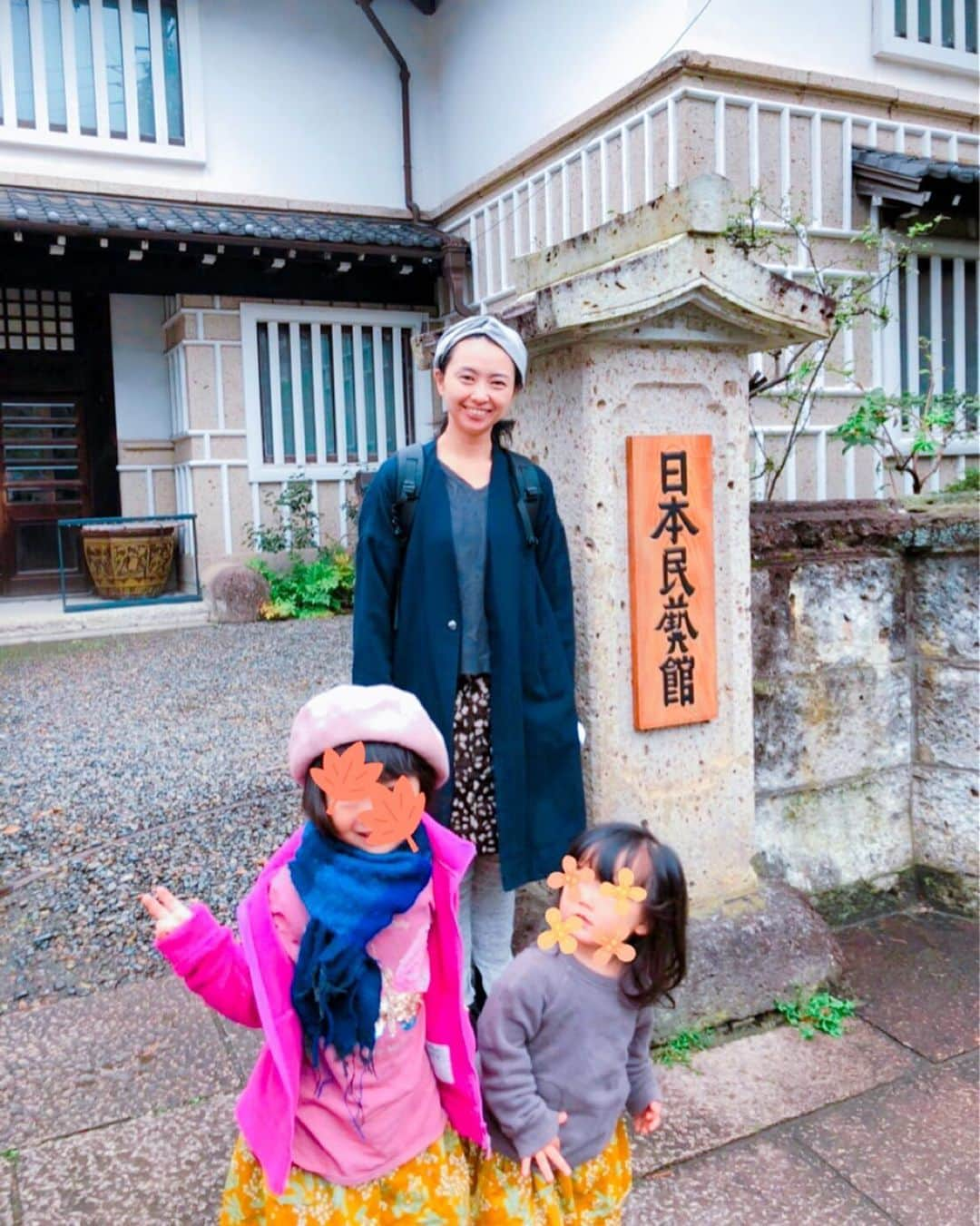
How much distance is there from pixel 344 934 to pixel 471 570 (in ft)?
3.29

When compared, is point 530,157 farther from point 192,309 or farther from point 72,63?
point 72,63

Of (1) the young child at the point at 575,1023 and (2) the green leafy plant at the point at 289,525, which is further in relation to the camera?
(2) the green leafy plant at the point at 289,525

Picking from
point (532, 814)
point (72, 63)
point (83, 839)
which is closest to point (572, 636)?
point (532, 814)

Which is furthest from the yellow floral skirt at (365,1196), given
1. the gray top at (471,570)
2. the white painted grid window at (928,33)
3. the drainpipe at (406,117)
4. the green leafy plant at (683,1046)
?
the drainpipe at (406,117)

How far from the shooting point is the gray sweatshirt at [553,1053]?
1.61 metres

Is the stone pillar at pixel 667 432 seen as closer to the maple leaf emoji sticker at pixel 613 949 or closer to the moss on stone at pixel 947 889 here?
the moss on stone at pixel 947 889

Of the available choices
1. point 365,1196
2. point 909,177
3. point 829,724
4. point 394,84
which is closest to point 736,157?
point 909,177

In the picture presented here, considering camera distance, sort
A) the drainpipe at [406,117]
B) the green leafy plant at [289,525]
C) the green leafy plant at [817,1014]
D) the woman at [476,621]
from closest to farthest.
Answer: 1. the woman at [476,621]
2. the green leafy plant at [817,1014]
3. the green leafy plant at [289,525]
4. the drainpipe at [406,117]

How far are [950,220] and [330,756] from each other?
956cm

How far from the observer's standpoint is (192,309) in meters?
10.1

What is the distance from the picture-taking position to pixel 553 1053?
164cm

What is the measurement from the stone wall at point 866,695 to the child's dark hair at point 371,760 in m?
1.89

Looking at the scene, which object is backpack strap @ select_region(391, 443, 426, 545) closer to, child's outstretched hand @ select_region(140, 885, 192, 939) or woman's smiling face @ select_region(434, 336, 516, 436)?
woman's smiling face @ select_region(434, 336, 516, 436)

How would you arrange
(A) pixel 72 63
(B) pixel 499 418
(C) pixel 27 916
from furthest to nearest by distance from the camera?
(A) pixel 72 63
(C) pixel 27 916
(B) pixel 499 418
